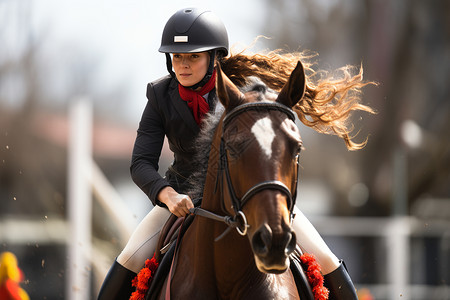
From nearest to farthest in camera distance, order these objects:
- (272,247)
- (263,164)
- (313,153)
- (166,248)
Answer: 1. (272,247)
2. (263,164)
3. (166,248)
4. (313,153)

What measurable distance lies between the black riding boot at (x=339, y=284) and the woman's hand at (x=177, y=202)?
44.2 inches

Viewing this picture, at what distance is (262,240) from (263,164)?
0.37 m

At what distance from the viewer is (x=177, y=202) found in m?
3.96

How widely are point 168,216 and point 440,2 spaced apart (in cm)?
1257

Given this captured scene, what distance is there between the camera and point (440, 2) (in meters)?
15.6

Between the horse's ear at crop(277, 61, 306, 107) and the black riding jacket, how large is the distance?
69cm

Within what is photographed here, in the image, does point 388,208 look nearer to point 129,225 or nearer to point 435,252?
point 435,252

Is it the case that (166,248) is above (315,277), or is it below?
above

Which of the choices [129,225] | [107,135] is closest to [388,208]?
[129,225]

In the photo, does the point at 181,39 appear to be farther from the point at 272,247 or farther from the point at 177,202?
the point at 272,247

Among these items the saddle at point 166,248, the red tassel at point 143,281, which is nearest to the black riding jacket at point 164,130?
the saddle at point 166,248

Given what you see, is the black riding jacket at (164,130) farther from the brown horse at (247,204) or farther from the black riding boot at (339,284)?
the black riding boot at (339,284)

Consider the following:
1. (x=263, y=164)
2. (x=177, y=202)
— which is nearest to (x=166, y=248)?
(x=177, y=202)

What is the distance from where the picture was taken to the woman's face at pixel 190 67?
4434 mm
